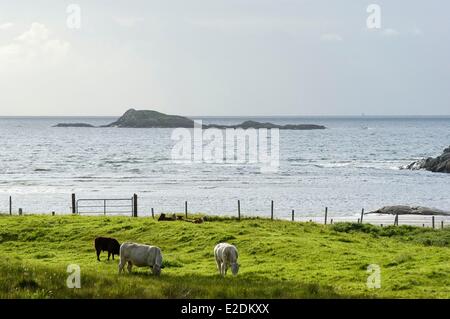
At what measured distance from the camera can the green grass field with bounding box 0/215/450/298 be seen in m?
19.3

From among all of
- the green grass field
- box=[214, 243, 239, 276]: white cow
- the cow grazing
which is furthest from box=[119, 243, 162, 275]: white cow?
the cow grazing

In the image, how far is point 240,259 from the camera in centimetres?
3294

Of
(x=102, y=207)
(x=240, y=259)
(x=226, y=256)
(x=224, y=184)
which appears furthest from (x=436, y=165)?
(x=226, y=256)

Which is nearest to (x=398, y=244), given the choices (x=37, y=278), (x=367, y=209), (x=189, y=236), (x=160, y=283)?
(x=189, y=236)

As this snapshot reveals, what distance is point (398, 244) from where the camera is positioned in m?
40.6

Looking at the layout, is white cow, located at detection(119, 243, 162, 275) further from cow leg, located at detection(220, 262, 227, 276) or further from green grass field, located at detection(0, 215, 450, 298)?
cow leg, located at detection(220, 262, 227, 276)

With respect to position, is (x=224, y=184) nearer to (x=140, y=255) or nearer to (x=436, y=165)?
(x=436, y=165)

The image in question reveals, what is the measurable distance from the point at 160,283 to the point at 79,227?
76.2 ft

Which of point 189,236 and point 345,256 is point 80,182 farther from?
point 345,256

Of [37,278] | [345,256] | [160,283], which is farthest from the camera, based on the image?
[345,256]

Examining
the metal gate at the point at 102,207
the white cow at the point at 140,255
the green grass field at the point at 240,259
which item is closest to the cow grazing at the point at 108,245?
the green grass field at the point at 240,259

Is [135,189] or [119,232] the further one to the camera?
[135,189]

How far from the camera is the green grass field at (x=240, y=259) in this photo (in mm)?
→ 19312

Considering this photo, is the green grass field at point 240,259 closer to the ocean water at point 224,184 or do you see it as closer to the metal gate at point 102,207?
the metal gate at point 102,207
